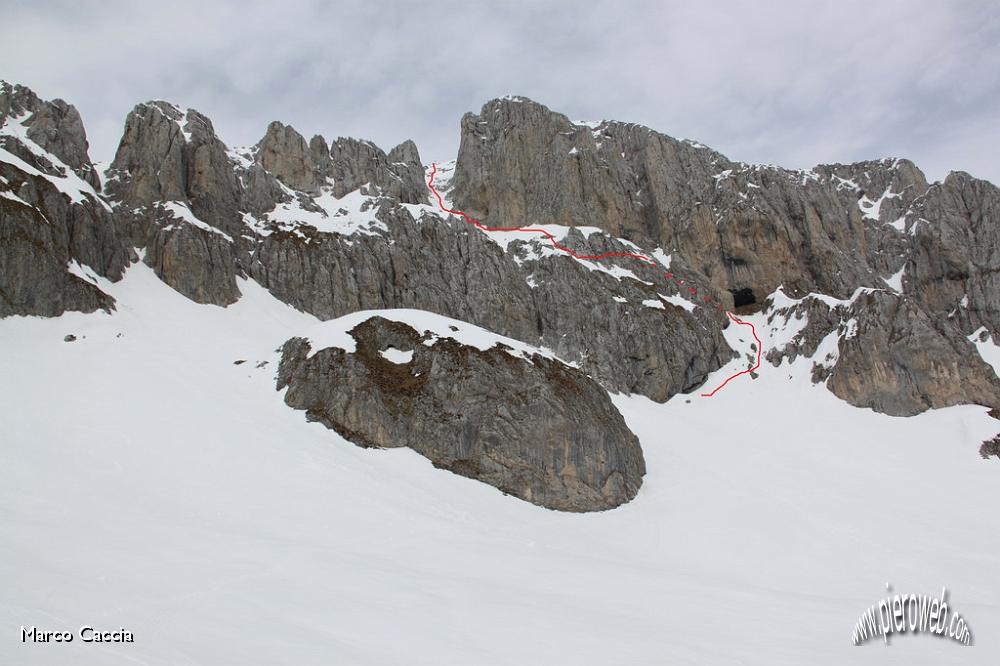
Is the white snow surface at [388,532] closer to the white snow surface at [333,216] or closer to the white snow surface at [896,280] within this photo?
the white snow surface at [333,216]

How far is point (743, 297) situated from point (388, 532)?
220 feet

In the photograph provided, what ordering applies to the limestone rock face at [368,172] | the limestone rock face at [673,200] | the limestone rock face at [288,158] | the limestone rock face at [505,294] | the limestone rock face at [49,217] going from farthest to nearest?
the limestone rock face at [673,200] → the limestone rock face at [368,172] → the limestone rock face at [288,158] → the limestone rock face at [505,294] → the limestone rock face at [49,217]

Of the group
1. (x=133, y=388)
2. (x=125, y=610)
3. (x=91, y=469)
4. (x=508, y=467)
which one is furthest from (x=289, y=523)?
(x=133, y=388)

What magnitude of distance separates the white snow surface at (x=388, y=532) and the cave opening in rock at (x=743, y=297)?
1077 inches

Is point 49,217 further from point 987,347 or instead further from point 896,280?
point 896,280

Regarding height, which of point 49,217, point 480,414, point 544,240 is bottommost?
point 480,414

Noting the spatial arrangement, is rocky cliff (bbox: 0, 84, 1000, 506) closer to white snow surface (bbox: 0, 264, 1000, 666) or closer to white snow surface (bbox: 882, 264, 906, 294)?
white snow surface (bbox: 882, 264, 906, 294)

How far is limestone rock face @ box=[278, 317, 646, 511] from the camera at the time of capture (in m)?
32.0

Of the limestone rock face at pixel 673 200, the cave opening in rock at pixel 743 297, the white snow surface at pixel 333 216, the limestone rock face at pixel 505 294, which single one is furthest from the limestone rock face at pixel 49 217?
the cave opening in rock at pixel 743 297

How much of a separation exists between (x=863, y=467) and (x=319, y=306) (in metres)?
49.4

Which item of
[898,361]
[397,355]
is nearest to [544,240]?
[397,355]

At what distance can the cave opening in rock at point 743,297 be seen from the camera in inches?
2975

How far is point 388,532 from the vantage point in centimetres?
2155

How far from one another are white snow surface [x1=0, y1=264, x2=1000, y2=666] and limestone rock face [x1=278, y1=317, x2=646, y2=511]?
1.27 metres
